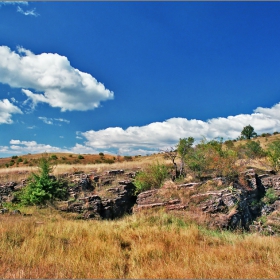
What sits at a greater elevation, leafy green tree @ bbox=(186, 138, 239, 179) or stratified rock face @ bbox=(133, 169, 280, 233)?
leafy green tree @ bbox=(186, 138, 239, 179)

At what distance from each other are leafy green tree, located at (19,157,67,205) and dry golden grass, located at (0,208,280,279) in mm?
9889

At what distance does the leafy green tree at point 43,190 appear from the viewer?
17.7 metres

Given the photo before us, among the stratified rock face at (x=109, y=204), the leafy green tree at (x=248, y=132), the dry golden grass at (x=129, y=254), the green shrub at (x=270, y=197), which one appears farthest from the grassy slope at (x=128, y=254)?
the leafy green tree at (x=248, y=132)

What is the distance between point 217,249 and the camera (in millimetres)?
6453

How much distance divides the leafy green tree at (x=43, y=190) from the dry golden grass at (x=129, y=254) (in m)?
9.89

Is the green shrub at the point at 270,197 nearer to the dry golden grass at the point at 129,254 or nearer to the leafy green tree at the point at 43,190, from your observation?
the dry golden grass at the point at 129,254

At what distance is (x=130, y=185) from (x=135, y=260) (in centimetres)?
Result: 1450

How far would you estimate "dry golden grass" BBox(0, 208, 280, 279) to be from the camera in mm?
4949

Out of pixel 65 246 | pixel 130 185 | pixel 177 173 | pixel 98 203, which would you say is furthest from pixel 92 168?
pixel 65 246

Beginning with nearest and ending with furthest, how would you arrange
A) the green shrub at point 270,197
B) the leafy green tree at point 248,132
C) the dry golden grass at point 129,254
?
the dry golden grass at point 129,254 → the green shrub at point 270,197 → the leafy green tree at point 248,132

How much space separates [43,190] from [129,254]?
13.6m

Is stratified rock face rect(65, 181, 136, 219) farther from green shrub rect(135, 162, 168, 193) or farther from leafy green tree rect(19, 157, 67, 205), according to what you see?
leafy green tree rect(19, 157, 67, 205)

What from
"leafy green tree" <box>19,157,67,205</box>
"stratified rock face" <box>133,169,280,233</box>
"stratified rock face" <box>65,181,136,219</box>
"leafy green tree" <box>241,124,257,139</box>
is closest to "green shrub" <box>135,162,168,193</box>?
"stratified rock face" <box>65,181,136,219</box>

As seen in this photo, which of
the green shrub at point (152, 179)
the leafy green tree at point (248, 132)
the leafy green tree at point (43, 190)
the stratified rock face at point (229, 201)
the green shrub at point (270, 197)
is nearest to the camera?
the stratified rock face at point (229, 201)
